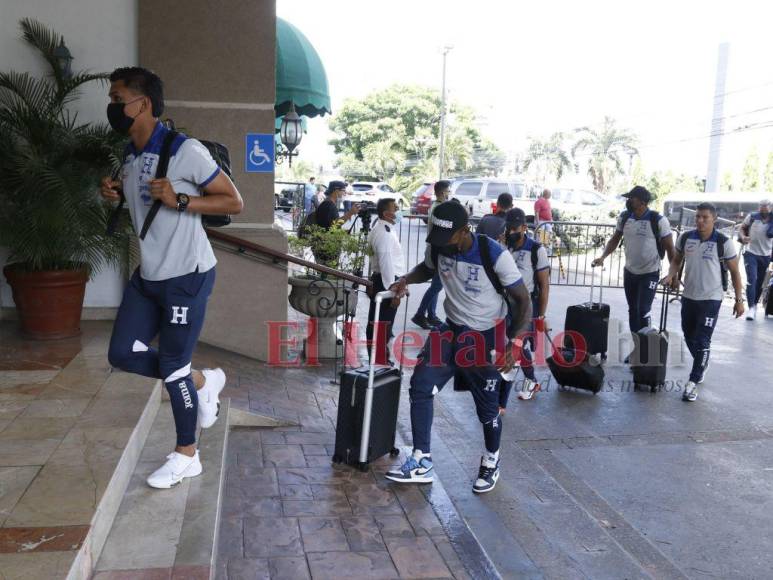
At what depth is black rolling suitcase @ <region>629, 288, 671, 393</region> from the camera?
7.40 metres

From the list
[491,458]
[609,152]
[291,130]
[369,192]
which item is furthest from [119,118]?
[609,152]

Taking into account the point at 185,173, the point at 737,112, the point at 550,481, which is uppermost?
the point at 737,112

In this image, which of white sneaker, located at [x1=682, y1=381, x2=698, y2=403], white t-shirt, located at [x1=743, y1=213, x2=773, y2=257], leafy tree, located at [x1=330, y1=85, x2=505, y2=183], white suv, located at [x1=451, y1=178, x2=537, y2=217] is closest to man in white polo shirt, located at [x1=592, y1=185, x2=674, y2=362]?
white sneaker, located at [x1=682, y1=381, x2=698, y2=403]

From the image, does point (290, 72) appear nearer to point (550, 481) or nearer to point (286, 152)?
point (286, 152)

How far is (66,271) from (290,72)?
5.11 metres

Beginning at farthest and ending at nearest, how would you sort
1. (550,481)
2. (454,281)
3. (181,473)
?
(550,481), (454,281), (181,473)

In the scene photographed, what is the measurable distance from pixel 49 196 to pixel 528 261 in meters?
4.00

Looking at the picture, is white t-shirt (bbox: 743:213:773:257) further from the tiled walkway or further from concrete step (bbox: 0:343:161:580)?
concrete step (bbox: 0:343:161:580)

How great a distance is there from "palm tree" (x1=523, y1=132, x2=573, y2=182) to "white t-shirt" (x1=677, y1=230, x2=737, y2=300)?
56859mm

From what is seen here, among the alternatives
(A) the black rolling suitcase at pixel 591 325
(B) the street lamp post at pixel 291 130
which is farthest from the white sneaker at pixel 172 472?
(B) the street lamp post at pixel 291 130

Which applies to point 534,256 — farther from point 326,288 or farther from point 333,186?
point 333,186

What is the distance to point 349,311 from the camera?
26.2 ft

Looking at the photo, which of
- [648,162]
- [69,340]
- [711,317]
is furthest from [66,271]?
[648,162]

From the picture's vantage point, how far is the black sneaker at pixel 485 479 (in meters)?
4.76
